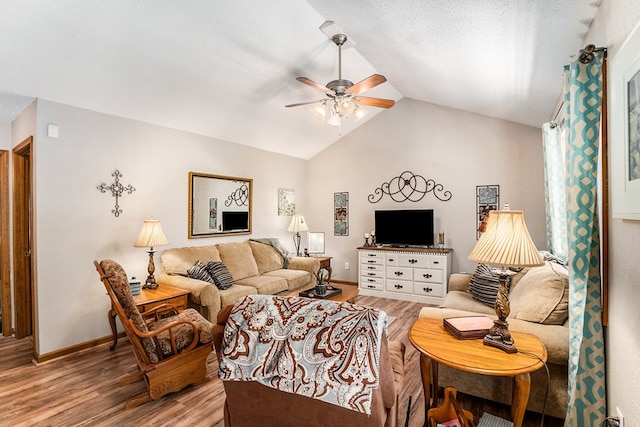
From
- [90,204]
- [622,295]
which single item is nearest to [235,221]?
[90,204]

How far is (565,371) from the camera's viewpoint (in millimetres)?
1997

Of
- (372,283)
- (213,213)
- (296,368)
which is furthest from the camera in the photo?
(372,283)

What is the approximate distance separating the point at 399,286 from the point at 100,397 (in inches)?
155

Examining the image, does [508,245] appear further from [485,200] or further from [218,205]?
[218,205]

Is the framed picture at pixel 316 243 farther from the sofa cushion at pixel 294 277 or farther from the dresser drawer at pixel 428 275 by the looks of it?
the dresser drawer at pixel 428 275

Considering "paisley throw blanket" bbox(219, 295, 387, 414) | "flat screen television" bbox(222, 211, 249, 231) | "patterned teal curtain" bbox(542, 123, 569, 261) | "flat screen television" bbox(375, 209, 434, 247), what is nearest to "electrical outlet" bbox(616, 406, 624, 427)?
"paisley throw blanket" bbox(219, 295, 387, 414)

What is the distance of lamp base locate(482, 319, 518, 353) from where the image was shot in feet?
5.77

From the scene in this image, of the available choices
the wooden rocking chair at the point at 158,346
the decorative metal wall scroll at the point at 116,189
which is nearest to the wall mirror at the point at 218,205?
the decorative metal wall scroll at the point at 116,189

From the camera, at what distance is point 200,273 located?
3.76 metres

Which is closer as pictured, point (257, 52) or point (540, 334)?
point (540, 334)

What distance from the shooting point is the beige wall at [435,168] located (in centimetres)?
462

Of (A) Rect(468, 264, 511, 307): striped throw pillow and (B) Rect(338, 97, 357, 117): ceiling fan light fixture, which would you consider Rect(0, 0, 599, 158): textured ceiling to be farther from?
(A) Rect(468, 264, 511, 307): striped throw pillow

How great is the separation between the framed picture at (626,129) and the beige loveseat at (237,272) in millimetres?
3279

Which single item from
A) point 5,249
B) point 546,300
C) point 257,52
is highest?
point 257,52
